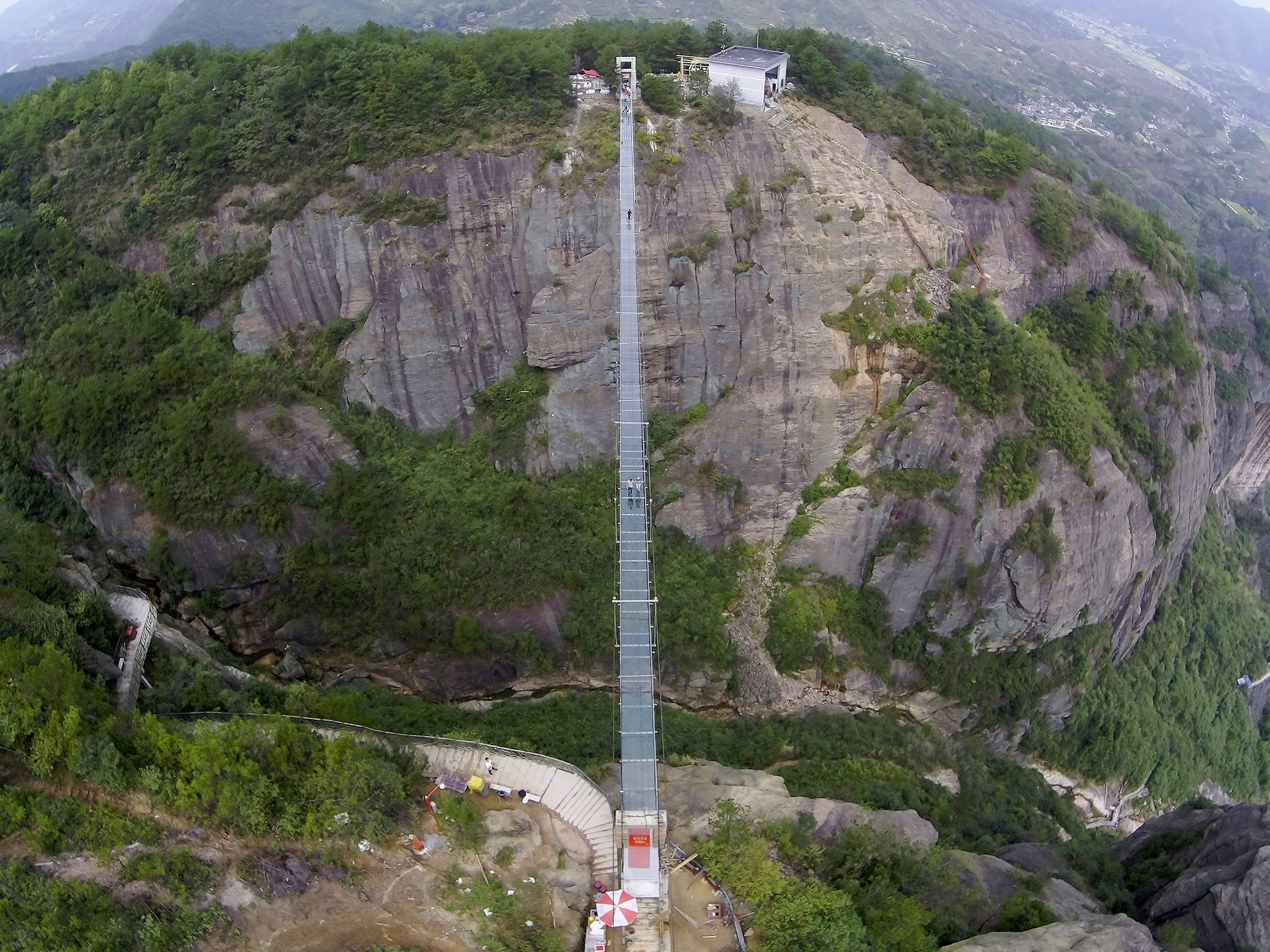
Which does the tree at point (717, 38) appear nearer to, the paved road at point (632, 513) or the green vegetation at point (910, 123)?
the green vegetation at point (910, 123)

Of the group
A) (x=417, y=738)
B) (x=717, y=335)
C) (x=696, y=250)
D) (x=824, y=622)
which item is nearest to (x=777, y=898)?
(x=417, y=738)

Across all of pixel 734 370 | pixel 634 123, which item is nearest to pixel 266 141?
pixel 634 123

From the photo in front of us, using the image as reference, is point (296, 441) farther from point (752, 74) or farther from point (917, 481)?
point (917, 481)

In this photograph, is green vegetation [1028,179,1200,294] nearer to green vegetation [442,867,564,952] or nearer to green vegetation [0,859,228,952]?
green vegetation [442,867,564,952]

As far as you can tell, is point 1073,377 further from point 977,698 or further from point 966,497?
point 977,698

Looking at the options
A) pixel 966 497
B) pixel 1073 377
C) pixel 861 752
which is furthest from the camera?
pixel 1073 377

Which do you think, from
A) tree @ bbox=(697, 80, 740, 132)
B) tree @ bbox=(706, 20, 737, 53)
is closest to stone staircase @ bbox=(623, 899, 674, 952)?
tree @ bbox=(697, 80, 740, 132)
